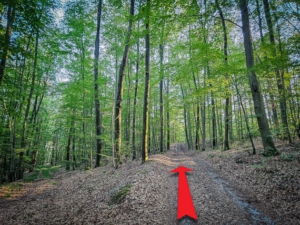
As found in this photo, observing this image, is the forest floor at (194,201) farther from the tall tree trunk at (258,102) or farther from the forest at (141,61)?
the forest at (141,61)

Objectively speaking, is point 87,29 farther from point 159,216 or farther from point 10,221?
point 159,216

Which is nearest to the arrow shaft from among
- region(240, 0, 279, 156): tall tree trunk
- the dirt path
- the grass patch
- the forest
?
the dirt path

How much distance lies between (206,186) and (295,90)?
22.8 ft

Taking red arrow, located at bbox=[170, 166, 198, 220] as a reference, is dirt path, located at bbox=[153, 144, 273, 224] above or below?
above

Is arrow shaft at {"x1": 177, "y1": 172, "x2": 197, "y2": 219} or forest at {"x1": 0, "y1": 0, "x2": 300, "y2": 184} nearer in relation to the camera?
arrow shaft at {"x1": 177, "y1": 172, "x2": 197, "y2": 219}

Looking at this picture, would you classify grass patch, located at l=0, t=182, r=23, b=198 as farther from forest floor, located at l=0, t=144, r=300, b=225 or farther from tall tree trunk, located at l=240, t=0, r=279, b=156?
tall tree trunk, located at l=240, t=0, r=279, b=156

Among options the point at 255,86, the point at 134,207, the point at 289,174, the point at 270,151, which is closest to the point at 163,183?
the point at 134,207

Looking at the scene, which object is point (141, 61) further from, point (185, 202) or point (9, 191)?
point (9, 191)

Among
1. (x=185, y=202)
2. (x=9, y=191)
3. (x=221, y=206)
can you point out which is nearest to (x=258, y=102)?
(x=221, y=206)

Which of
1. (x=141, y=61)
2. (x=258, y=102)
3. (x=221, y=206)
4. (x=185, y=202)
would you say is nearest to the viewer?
(x=221, y=206)

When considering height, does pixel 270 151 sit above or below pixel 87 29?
below

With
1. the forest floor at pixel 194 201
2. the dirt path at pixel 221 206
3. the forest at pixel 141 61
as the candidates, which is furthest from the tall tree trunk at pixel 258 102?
the dirt path at pixel 221 206

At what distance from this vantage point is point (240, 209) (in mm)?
4160

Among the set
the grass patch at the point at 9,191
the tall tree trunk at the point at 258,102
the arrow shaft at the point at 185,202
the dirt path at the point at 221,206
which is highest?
the tall tree trunk at the point at 258,102
